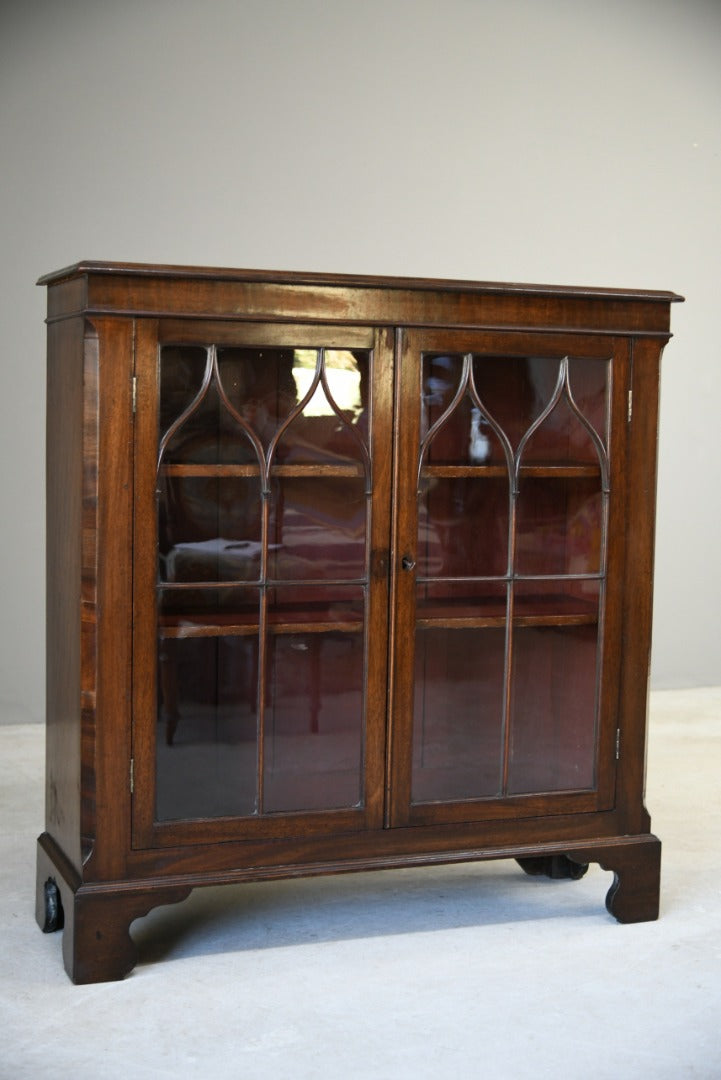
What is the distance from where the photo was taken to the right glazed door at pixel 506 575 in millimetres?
2598

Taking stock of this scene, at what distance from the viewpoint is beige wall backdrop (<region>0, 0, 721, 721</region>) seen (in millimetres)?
4238

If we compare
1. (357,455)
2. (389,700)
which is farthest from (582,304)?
(389,700)

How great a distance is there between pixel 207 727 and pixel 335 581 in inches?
14.3

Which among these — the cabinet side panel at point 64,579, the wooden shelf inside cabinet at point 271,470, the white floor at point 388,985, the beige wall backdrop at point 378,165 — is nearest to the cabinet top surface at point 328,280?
the cabinet side panel at point 64,579

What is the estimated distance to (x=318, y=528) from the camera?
2.55 meters

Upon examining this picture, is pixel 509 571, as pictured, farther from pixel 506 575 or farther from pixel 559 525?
pixel 559 525

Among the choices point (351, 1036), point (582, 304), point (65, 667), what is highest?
point (582, 304)

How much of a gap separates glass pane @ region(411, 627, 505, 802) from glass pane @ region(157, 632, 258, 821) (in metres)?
0.34

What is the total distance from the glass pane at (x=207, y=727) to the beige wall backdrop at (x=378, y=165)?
199cm

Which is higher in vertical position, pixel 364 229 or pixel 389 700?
pixel 364 229

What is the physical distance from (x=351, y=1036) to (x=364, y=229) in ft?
9.88

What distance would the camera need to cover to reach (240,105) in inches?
173

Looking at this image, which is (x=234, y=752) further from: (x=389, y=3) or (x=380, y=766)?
(x=389, y=3)

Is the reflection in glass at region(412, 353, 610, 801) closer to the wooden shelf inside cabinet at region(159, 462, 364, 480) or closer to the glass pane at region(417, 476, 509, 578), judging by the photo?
the glass pane at region(417, 476, 509, 578)
